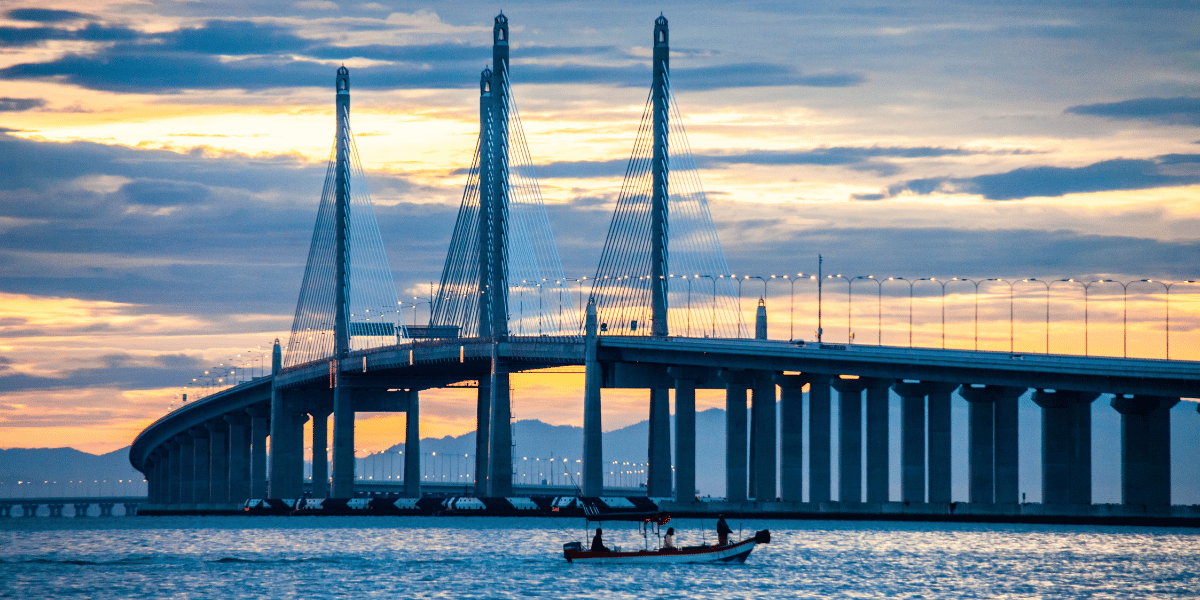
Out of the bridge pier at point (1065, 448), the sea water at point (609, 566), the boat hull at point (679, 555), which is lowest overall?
the sea water at point (609, 566)

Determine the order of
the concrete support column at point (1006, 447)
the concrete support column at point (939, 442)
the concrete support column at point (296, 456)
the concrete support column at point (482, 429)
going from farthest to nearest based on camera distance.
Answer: the concrete support column at point (296, 456)
the concrete support column at point (482, 429)
the concrete support column at point (939, 442)
the concrete support column at point (1006, 447)

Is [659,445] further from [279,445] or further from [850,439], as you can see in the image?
[279,445]

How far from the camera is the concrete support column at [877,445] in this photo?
429 feet

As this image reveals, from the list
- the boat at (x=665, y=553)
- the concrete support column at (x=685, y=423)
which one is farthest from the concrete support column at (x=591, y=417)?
the boat at (x=665, y=553)

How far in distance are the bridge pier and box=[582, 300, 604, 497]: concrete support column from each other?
3150 cm

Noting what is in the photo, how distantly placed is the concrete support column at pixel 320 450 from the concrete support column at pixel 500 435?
35646 millimetres

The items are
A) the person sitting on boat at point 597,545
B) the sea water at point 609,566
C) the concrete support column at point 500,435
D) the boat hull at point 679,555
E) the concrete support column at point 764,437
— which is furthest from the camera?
the concrete support column at point 500,435

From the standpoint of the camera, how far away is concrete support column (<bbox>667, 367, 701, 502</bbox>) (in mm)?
136000

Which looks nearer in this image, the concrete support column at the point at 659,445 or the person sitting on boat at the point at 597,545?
the person sitting on boat at the point at 597,545

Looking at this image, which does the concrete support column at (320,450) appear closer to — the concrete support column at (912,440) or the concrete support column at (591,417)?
the concrete support column at (591,417)

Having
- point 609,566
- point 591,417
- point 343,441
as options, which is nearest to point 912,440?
point 591,417

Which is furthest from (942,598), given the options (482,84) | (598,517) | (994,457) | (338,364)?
(338,364)

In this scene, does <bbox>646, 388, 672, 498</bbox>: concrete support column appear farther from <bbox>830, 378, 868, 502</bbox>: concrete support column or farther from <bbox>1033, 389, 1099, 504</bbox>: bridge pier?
<bbox>1033, 389, 1099, 504</bbox>: bridge pier

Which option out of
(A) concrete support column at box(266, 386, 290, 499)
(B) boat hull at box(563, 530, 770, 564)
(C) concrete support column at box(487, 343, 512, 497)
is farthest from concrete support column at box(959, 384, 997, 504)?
(A) concrete support column at box(266, 386, 290, 499)
